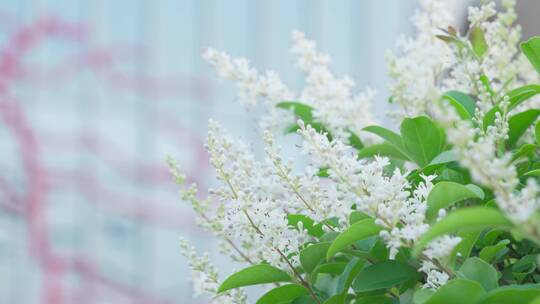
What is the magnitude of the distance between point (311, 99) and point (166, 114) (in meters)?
1.81

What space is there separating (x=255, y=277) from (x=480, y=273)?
120 mm

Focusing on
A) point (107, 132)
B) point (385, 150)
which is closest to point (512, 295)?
point (385, 150)

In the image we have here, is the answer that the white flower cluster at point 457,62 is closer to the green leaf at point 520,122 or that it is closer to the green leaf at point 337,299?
the green leaf at point 520,122

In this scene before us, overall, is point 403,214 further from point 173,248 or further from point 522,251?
point 173,248

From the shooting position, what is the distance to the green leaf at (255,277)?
41 centimetres

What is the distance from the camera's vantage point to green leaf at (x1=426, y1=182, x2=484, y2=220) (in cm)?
36

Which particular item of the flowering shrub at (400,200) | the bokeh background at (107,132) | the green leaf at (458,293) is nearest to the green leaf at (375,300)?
the flowering shrub at (400,200)

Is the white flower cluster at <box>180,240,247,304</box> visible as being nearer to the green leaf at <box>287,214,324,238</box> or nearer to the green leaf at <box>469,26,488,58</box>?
the green leaf at <box>287,214,324,238</box>

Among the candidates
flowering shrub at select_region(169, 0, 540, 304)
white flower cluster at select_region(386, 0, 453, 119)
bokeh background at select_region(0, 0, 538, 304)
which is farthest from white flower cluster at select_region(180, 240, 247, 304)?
bokeh background at select_region(0, 0, 538, 304)

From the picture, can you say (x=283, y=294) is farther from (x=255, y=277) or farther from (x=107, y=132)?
(x=107, y=132)

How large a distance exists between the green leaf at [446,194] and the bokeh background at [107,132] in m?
1.92

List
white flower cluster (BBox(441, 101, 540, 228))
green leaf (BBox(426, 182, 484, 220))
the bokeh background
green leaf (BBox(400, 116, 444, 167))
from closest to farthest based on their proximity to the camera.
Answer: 1. white flower cluster (BBox(441, 101, 540, 228))
2. green leaf (BBox(426, 182, 484, 220))
3. green leaf (BBox(400, 116, 444, 167))
4. the bokeh background

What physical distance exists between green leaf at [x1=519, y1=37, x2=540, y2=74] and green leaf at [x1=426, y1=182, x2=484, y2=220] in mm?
145

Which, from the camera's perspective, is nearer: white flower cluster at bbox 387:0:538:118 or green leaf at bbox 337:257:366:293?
green leaf at bbox 337:257:366:293
